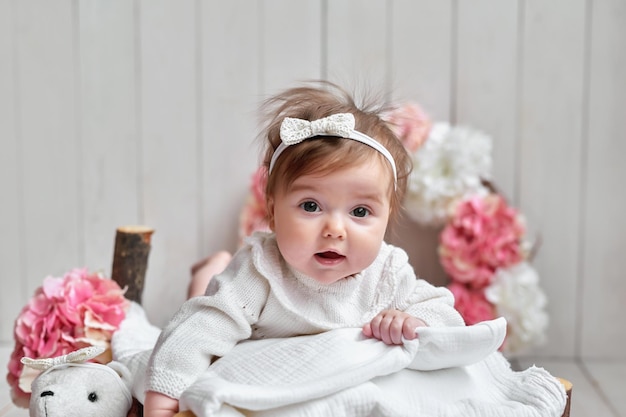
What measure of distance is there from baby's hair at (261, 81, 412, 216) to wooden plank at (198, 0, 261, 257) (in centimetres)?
96

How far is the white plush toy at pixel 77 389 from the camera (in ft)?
3.86

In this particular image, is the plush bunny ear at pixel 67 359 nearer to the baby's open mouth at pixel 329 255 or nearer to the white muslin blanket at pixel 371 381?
the white muslin blanket at pixel 371 381

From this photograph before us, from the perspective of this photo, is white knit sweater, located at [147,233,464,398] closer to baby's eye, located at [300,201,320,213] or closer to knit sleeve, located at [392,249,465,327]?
knit sleeve, located at [392,249,465,327]

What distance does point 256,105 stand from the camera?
2.25 meters

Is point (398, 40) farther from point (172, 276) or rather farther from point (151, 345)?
point (151, 345)

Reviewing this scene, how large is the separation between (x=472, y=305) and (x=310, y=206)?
102cm

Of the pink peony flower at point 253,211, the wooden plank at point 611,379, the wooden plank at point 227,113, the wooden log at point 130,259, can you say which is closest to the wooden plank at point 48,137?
the wooden plank at point 227,113

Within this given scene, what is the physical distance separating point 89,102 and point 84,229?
1.15ft

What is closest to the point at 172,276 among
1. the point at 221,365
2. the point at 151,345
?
the point at 151,345

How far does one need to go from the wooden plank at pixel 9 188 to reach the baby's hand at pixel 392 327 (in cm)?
148

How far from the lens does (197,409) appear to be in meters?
0.99

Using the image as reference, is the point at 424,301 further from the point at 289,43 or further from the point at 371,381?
the point at 289,43

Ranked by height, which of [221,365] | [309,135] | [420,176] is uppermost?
[309,135]

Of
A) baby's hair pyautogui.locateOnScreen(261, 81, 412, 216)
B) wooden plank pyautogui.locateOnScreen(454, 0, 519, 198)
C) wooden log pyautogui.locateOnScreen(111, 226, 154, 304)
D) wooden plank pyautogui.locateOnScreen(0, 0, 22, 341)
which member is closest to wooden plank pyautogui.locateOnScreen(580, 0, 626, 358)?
wooden plank pyautogui.locateOnScreen(454, 0, 519, 198)
